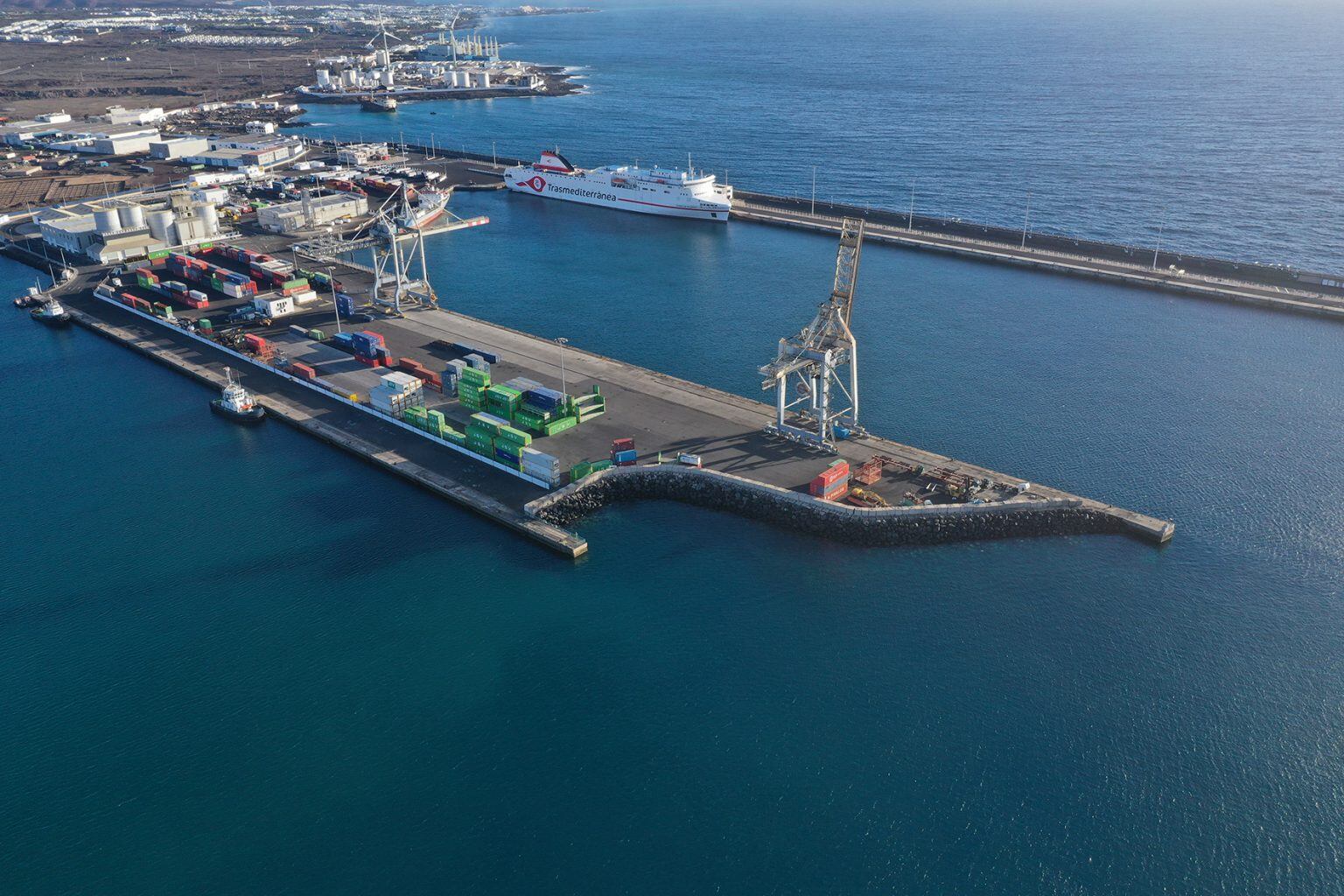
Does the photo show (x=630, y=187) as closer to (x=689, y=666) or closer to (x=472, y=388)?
(x=472, y=388)

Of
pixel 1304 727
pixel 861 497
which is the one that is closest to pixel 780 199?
pixel 861 497

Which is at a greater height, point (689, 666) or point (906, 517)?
point (906, 517)

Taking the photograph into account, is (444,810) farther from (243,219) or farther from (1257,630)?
(243,219)

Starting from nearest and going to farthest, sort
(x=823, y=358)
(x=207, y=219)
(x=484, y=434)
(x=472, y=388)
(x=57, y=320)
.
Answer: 1. (x=823, y=358)
2. (x=484, y=434)
3. (x=472, y=388)
4. (x=57, y=320)
5. (x=207, y=219)

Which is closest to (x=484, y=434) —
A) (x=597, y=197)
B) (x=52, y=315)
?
(x=52, y=315)

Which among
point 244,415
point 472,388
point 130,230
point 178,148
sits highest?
point 178,148

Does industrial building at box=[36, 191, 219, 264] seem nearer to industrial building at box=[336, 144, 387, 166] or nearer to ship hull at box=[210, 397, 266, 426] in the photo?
industrial building at box=[336, 144, 387, 166]
